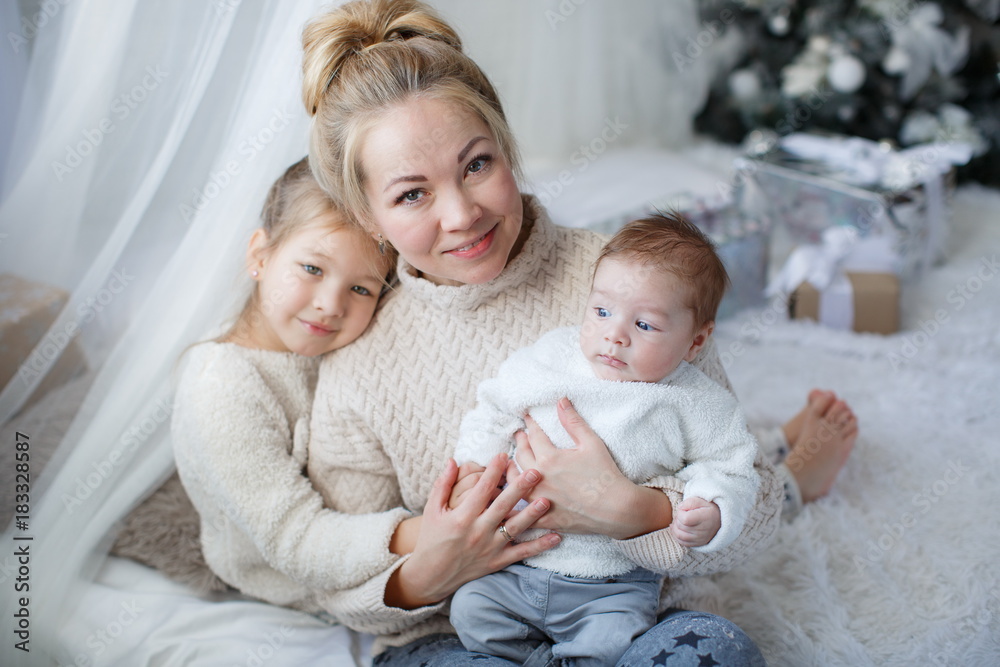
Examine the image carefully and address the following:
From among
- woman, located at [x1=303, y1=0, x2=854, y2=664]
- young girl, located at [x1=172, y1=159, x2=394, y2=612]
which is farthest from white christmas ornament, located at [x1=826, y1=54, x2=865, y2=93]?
young girl, located at [x1=172, y1=159, x2=394, y2=612]

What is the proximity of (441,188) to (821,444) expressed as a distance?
3.70 ft

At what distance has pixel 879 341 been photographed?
7.92ft

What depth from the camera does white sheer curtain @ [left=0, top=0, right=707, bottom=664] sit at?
1.35m

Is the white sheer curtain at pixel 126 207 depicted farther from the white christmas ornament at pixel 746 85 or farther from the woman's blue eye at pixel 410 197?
the white christmas ornament at pixel 746 85

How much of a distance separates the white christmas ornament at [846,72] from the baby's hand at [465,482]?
2525 millimetres

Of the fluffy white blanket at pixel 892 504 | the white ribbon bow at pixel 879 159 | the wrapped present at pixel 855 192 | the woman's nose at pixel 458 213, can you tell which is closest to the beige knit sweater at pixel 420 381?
the woman's nose at pixel 458 213

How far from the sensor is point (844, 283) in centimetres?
253

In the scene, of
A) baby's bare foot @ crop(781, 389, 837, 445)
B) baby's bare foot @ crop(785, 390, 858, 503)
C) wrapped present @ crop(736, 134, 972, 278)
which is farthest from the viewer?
wrapped present @ crop(736, 134, 972, 278)

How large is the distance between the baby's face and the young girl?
418 millimetres

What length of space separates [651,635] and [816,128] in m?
2.76

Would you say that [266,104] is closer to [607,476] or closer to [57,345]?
[57,345]

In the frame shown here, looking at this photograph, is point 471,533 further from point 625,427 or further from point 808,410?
point 808,410

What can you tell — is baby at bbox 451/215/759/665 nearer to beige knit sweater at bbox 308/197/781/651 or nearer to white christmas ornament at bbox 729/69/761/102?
beige knit sweater at bbox 308/197/781/651

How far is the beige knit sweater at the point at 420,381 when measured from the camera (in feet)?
4.25
